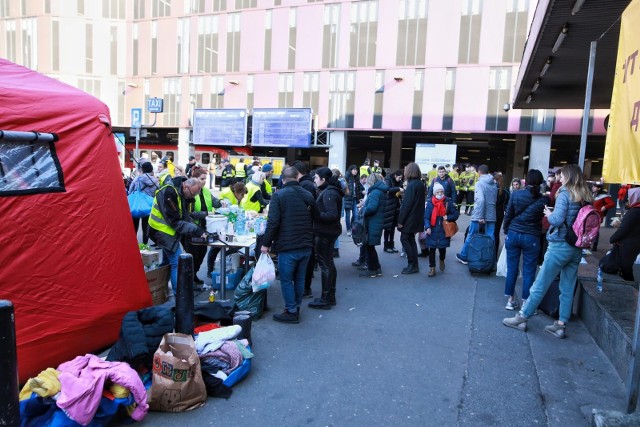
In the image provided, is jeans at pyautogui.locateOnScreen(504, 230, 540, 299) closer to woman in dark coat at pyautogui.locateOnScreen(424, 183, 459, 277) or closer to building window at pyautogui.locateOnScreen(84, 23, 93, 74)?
woman in dark coat at pyautogui.locateOnScreen(424, 183, 459, 277)

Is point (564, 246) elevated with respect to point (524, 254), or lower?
elevated

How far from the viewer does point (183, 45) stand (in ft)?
98.0

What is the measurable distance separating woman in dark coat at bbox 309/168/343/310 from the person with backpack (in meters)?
2.42

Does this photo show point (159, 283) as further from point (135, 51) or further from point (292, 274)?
point (135, 51)

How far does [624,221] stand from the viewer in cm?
536

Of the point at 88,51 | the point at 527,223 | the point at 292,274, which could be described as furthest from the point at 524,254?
the point at 88,51

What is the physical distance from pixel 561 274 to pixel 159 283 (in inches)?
189

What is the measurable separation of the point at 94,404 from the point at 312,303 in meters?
3.32

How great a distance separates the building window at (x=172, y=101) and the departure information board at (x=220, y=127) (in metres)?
2.30

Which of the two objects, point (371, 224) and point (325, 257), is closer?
point (325, 257)

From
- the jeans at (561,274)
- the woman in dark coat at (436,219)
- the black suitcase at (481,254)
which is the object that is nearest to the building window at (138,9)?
the woman in dark coat at (436,219)

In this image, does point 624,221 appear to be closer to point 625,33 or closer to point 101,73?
point 625,33

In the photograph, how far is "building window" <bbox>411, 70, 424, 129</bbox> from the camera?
24.7m

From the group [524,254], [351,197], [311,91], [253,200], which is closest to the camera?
[524,254]
